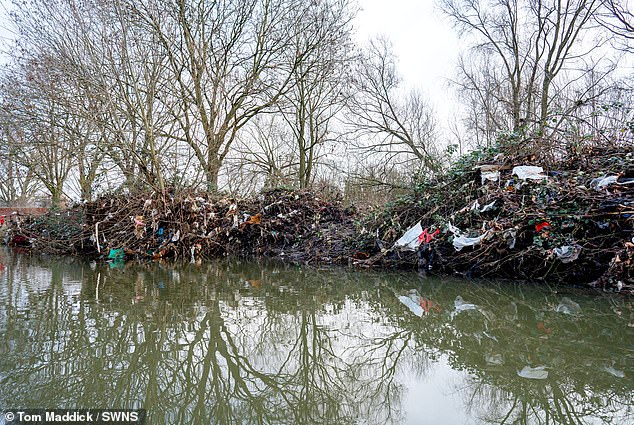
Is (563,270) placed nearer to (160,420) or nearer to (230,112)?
(160,420)

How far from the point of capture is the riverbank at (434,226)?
4973mm

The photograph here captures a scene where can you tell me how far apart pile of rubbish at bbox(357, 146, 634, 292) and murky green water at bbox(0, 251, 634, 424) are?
0.86m

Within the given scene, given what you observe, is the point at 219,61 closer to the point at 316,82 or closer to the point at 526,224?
the point at 316,82

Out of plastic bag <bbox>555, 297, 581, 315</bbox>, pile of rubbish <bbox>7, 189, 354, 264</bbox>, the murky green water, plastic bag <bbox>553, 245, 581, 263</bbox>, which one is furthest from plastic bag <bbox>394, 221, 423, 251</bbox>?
plastic bag <bbox>555, 297, 581, 315</bbox>

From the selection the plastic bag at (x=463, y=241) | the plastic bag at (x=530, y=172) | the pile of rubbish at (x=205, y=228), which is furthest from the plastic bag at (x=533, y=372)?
the pile of rubbish at (x=205, y=228)

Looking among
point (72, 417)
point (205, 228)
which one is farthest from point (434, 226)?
point (72, 417)

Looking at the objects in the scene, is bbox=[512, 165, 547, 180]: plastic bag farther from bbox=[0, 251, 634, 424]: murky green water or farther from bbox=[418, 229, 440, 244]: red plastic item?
bbox=[0, 251, 634, 424]: murky green water

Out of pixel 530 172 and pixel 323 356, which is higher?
pixel 530 172

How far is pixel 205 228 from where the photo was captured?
9.56 m

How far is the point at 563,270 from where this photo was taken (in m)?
5.09

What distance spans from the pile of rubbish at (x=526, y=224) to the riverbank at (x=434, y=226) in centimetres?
2

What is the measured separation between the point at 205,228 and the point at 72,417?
26.3 feet

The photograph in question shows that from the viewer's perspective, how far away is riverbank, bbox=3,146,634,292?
497cm

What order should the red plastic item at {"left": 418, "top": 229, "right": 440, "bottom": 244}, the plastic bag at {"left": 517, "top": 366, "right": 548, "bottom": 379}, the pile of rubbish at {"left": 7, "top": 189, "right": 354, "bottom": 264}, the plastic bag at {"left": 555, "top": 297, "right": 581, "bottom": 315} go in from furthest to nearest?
the pile of rubbish at {"left": 7, "top": 189, "right": 354, "bottom": 264} → the red plastic item at {"left": 418, "top": 229, "right": 440, "bottom": 244} → the plastic bag at {"left": 555, "top": 297, "right": 581, "bottom": 315} → the plastic bag at {"left": 517, "top": 366, "right": 548, "bottom": 379}
